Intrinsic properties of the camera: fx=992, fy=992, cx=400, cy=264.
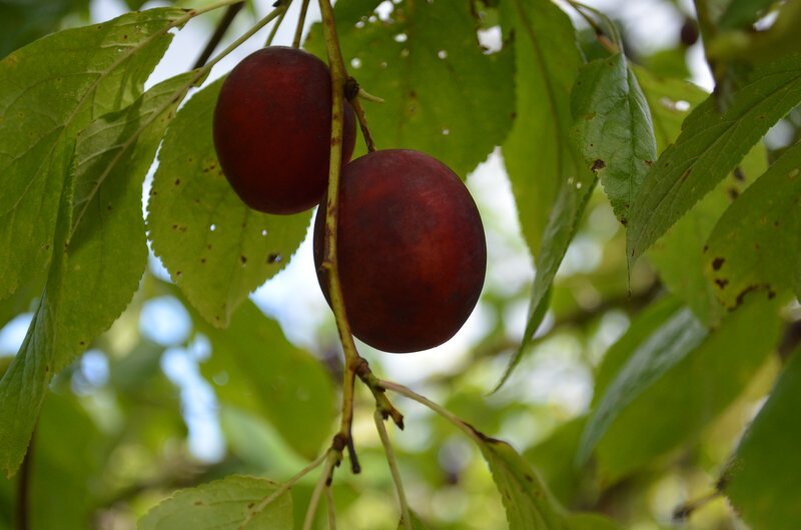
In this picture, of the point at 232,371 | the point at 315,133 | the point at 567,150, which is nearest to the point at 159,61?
the point at 315,133

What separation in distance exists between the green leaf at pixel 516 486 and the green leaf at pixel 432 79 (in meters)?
0.44

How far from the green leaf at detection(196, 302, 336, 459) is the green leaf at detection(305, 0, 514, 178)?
2.85ft

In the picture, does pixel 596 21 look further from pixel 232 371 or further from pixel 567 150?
pixel 232 371

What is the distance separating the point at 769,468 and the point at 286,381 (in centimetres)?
105

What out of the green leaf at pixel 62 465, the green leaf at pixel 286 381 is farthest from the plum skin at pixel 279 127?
the green leaf at pixel 62 465

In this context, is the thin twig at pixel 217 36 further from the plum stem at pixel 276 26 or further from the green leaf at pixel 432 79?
the plum stem at pixel 276 26

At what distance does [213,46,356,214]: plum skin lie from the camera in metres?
1.04

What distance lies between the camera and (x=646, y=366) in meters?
1.74

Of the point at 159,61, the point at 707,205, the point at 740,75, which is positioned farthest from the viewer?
the point at 707,205

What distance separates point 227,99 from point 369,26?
358 mm

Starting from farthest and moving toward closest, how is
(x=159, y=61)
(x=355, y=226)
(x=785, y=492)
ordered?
(x=785, y=492) → (x=159, y=61) → (x=355, y=226)

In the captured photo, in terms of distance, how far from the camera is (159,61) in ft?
3.81

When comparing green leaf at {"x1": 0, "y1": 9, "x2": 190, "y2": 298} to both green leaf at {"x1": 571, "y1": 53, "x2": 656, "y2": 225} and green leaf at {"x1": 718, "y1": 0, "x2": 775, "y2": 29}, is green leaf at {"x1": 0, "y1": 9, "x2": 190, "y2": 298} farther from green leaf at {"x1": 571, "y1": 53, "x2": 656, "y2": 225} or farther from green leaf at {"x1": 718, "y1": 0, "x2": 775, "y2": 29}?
green leaf at {"x1": 718, "y1": 0, "x2": 775, "y2": 29}

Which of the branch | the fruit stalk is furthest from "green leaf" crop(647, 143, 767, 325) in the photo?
the branch
